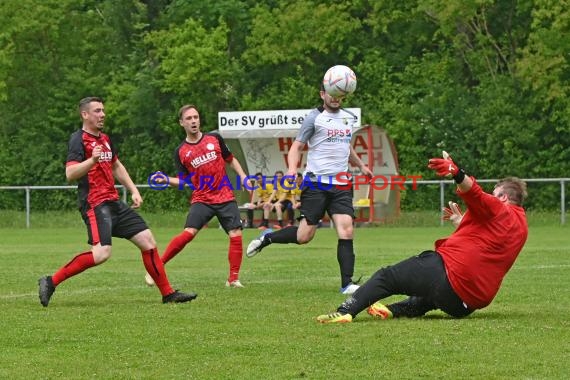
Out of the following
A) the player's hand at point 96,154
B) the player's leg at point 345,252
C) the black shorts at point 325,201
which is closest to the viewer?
the player's hand at point 96,154

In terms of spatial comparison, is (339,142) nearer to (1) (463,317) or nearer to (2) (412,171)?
(1) (463,317)

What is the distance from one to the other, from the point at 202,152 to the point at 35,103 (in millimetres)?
31740

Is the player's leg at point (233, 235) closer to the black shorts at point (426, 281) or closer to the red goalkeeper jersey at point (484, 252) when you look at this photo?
the black shorts at point (426, 281)

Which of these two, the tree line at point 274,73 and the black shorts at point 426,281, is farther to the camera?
the tree line at point 274,73

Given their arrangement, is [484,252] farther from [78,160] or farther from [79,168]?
[78,160]

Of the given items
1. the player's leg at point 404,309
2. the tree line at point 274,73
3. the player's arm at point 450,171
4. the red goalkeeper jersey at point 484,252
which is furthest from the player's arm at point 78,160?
the tree line at point 274,73

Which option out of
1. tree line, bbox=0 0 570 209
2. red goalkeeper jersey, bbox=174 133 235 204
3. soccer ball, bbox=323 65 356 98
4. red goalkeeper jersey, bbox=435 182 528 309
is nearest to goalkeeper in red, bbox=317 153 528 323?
red goalkeeper jersey, bbox=435 182 528 309

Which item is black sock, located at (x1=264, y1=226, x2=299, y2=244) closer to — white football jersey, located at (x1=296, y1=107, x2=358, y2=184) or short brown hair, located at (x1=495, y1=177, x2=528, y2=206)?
white football jersey, located at (x1=296, y1=107, x2=358, y2=184)

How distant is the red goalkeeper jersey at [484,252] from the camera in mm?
9367

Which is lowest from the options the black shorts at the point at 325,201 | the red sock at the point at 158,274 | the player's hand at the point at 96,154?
the red sock at the point at 158,274

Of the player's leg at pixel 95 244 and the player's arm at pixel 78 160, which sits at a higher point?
the player's arm at pixel 78 160

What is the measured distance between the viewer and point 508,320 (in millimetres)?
9656

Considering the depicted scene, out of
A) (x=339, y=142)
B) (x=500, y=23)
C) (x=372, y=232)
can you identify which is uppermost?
(x=500, y=23)

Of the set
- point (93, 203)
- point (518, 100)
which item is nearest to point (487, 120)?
point (518, 100)
